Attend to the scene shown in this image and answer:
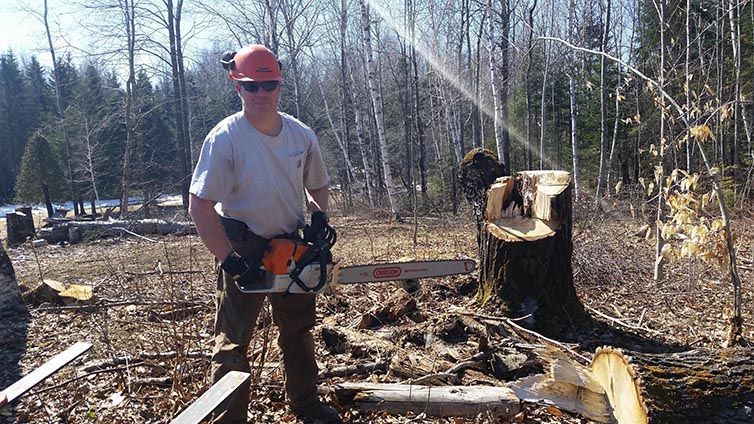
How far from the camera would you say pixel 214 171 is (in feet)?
8.05

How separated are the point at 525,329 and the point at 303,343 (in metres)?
1.89

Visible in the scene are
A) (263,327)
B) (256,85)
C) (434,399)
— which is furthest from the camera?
Answer: (263,327)

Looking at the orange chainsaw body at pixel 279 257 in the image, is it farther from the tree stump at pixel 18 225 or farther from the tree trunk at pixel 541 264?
Answer: the tree stump at pixel 18 225

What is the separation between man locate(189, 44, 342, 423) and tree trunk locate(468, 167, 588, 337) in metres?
1.99

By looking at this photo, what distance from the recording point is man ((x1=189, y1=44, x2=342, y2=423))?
8.11ft

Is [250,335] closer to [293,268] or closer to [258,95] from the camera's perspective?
[293,268]

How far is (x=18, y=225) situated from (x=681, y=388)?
14625 millimetres

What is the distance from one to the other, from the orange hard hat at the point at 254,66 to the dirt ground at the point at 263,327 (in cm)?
131

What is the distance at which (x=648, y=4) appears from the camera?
15.8 m

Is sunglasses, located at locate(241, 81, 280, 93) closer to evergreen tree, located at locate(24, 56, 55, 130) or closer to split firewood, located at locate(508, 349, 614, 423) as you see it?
split firewood, located at locate(508, 349, 614, 423)

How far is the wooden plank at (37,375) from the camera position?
2750 mm

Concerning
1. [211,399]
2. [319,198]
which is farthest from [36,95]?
[211,399]

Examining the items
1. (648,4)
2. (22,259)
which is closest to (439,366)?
(22,259)

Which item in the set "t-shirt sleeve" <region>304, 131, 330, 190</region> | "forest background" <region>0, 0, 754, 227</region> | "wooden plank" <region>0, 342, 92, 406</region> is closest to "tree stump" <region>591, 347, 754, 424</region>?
"t-shirt sleeve" <region>304, 131, 330, 190</region>
